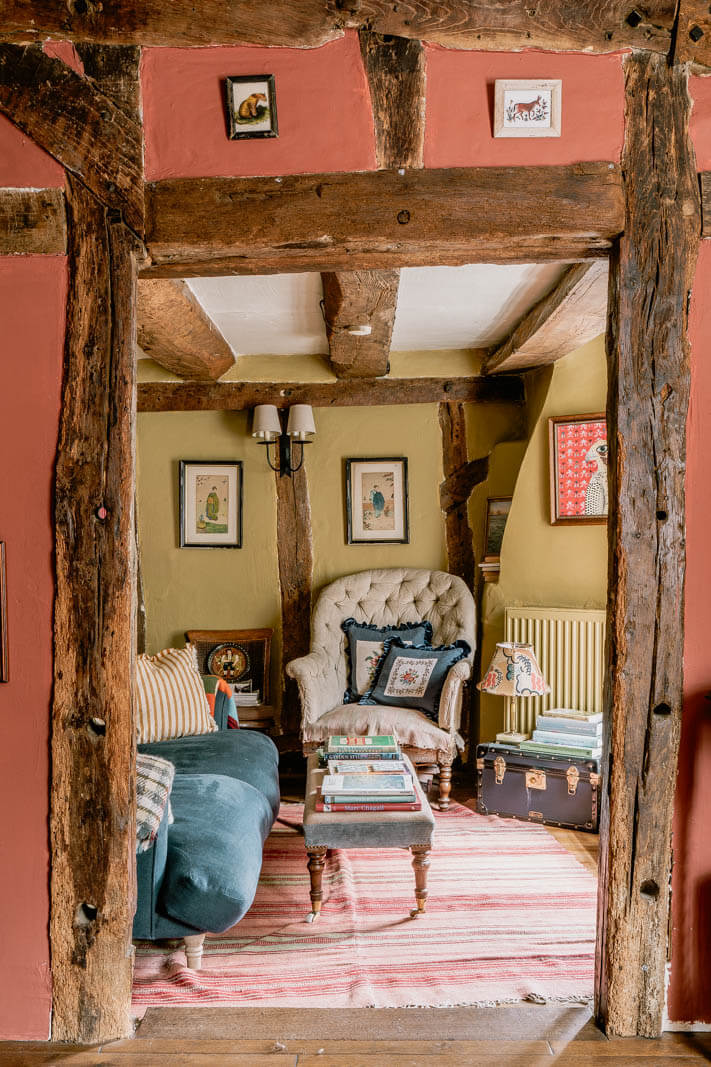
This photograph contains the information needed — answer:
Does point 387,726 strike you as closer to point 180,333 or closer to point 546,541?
point 546,541

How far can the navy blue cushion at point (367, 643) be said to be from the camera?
4500 millimetres

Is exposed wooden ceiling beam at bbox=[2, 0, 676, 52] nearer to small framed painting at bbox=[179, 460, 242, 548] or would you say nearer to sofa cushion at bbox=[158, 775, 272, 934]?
sofa cushion at bbox=[158, 775, 272, 934]

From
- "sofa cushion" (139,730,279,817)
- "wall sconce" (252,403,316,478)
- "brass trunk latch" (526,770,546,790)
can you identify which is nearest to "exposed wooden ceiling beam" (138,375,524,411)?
"wall sconce" (252,403,316,478)

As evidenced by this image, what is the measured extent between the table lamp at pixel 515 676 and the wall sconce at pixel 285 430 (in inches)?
72.3

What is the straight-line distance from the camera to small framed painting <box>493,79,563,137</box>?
203 cm

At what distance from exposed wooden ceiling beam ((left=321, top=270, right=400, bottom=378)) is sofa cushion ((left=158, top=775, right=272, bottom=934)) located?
2044 millimetres

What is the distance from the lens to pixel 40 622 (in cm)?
207

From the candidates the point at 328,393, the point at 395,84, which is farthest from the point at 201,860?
the point at 328,393

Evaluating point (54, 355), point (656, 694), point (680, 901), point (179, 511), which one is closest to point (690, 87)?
point (656, 694)

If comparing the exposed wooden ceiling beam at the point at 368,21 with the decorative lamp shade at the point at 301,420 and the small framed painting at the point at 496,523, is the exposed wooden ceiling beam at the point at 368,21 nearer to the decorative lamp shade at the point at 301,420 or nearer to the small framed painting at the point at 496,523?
the decorative lamp shade at the point at 301,420

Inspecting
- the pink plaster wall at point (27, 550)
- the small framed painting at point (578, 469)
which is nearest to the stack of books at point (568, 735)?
the small framed painting at point (578, 469)

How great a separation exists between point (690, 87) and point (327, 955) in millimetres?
2860

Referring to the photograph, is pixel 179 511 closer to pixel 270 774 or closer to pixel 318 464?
pixel 318 464

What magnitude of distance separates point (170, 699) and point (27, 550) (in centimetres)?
167
